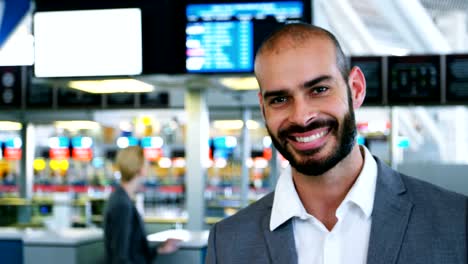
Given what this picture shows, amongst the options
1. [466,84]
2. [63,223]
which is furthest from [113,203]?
[63,223]

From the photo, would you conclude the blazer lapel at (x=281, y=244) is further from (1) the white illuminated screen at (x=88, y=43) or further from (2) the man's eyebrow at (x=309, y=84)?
(1) the white illuminated screen at (x=88, y=43)

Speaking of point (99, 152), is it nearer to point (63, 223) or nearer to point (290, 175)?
point (63, 223)

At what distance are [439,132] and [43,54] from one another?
16.2 m

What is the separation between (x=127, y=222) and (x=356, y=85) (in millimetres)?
2773

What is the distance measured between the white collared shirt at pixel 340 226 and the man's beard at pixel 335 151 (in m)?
0.08

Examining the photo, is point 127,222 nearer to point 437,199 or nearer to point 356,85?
Result: point 356,85

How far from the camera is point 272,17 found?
5.28m

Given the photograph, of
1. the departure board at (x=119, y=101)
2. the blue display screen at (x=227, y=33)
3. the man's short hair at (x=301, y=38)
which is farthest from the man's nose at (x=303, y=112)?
the departure board at (x=119, y=101)

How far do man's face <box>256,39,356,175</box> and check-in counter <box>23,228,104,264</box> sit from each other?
12.3 feet

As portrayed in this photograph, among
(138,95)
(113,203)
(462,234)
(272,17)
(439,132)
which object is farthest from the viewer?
(439,132)

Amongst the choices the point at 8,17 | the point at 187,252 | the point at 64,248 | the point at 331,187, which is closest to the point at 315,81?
the point at 331,187

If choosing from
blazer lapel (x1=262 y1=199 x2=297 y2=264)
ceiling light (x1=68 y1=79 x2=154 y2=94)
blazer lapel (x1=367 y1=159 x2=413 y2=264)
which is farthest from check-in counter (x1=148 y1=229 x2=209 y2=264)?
blazer lapel (x1=367 y1=159 x2=413 y2=264)

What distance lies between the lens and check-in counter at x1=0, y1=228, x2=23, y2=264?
5379 millimetres

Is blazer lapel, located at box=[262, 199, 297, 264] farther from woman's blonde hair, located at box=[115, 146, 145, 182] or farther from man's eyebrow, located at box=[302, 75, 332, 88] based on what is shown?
woman's blonde hair, located at box=[115, 146, 145, 182]
